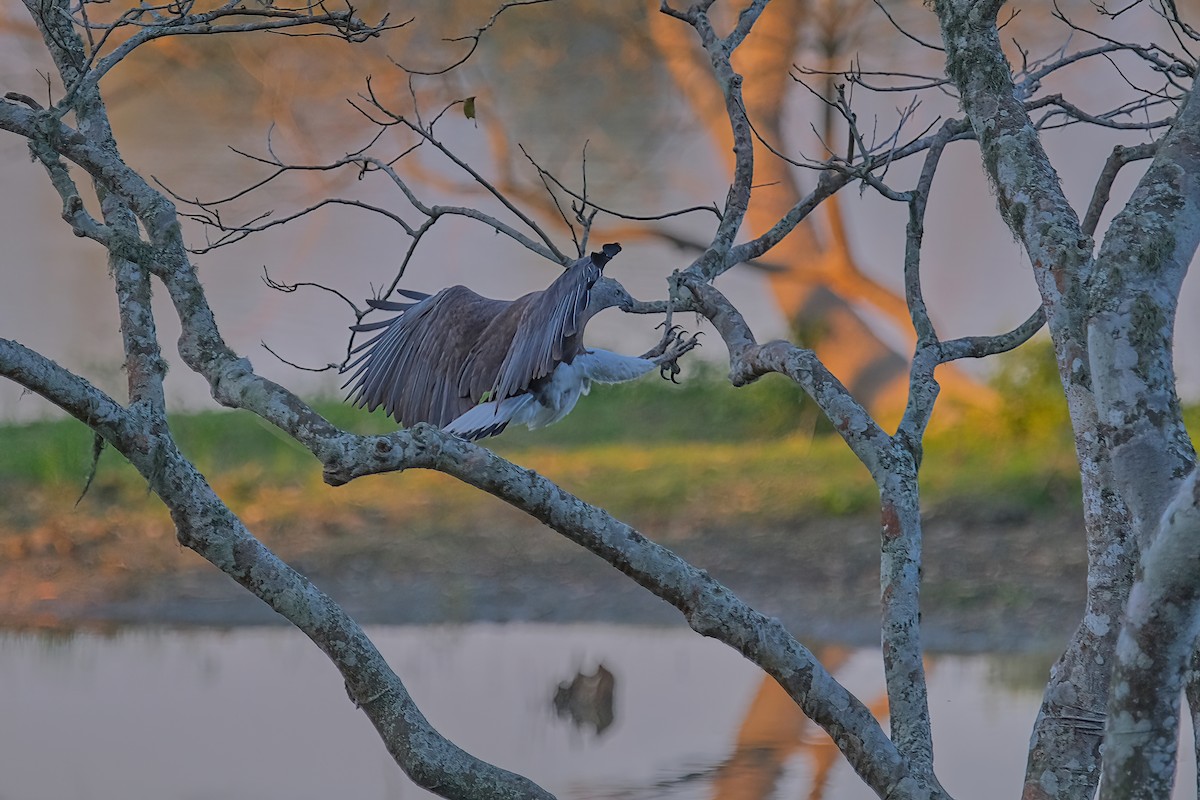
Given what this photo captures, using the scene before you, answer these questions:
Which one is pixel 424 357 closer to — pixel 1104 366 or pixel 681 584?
pixel 681 584

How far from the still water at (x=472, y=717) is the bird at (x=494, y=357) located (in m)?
1.81

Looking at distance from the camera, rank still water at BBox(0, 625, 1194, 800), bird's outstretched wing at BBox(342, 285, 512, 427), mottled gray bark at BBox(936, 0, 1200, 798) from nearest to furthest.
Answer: mottled gray bark at BBox(936, 0, 1200, 798) → bird's outstretched wing at BBox(342, 285, 512, 427) → still water at BBox(0, 625, 1194, 800)

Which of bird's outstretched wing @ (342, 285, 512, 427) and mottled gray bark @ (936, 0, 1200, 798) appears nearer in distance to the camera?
mottled gray bark @ (936, 0, 1200, 798)

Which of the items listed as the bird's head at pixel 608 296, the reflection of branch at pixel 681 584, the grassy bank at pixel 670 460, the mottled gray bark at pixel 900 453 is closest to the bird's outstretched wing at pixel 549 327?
the bird's head at pixel 608 296

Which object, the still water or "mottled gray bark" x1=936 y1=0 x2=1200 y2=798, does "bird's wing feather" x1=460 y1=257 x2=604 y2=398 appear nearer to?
"mottled gray bark" x1=936 y1=0 x2=1200 y2=798

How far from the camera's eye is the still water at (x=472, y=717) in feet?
20.1

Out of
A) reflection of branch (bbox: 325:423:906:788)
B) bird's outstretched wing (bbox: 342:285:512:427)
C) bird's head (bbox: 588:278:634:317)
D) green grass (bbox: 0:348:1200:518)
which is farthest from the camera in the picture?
→ green grass (bbox: 0:348:1200:518)

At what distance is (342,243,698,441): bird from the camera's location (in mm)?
4402

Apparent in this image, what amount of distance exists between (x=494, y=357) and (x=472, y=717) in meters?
2.65

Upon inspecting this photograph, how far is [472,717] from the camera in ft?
22.5

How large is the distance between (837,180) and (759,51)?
23.7ft

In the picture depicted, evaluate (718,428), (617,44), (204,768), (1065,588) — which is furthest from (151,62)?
(1065,588)

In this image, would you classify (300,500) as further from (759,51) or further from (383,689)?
(383,689)

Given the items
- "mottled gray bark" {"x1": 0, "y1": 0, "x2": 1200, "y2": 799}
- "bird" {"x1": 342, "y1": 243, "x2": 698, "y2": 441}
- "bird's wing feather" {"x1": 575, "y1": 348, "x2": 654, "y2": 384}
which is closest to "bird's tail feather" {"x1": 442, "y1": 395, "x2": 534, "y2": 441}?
"bird" {"x1": 342, "y1": 243, "x2": 698, "y2": 441}
